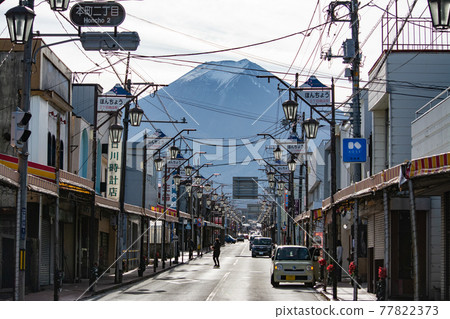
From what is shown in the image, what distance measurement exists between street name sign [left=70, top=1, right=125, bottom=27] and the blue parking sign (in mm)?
9504

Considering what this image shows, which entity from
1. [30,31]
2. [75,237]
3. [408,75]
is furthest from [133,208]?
[30,31]

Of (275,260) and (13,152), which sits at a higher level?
(13,152)

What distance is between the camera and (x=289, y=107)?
2411cm

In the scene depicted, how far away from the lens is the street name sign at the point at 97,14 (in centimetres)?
1873

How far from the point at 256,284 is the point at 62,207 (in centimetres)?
923

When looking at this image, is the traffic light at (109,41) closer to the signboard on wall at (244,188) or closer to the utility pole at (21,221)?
the utility pole at (21,221)

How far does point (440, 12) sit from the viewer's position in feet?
34.8

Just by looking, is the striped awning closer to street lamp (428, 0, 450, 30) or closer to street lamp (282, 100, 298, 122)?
street lamp (428, 0, 450, 30)

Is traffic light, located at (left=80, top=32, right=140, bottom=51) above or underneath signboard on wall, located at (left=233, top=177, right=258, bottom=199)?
above

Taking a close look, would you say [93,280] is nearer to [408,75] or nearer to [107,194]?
[408,75]

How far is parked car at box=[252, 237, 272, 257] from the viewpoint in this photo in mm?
70688

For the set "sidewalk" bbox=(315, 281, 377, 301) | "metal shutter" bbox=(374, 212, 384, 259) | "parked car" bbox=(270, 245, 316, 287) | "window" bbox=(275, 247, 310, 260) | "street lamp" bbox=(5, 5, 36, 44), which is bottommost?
"sidewalk" bbox=(315, 281, 377, 301)

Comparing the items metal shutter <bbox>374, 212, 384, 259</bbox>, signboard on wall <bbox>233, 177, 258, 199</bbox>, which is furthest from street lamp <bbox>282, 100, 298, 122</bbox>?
signboard on wall <bbox>233, 177, 258, 199</bbox>

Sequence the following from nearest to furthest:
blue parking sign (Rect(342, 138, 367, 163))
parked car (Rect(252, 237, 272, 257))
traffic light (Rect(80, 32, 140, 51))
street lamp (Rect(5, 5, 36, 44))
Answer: street lamp (Rect(5, 5, 36, 44))
traffic light (Rect(80, 32, 140, 51))
blue parking sign (Rect(342, 138, 367, 163))
parked car (Rect(252, 237, 272, 257))
